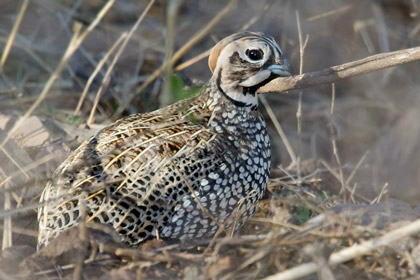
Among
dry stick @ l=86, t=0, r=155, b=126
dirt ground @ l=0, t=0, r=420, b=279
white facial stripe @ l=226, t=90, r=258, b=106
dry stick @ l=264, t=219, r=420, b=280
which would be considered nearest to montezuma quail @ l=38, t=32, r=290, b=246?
white facial stripe @ l=226, t=90, r=258, b=106

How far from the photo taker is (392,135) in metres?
7.56

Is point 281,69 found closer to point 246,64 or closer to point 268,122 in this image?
point 246,64

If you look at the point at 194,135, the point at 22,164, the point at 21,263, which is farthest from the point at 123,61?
the point at 21,263

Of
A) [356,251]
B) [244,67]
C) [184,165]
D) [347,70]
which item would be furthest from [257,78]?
[356,251]

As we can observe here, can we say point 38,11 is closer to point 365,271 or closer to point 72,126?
point 72,126

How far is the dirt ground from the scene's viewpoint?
12.6 ft

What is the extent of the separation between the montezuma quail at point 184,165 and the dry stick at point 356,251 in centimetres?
78

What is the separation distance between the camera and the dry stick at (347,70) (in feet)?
14.3

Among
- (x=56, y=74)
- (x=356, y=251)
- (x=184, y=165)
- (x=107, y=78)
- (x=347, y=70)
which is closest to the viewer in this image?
(x=356, y=251)

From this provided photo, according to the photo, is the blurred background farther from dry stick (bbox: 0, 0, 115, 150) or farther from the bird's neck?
the bird's neck

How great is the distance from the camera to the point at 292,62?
24.4ft

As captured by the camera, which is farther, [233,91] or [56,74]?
[56,74]

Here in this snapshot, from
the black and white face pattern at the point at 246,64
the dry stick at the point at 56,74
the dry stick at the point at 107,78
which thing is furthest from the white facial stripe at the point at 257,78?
the dry stick at the point at 107,78

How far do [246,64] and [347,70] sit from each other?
2.21 feet
